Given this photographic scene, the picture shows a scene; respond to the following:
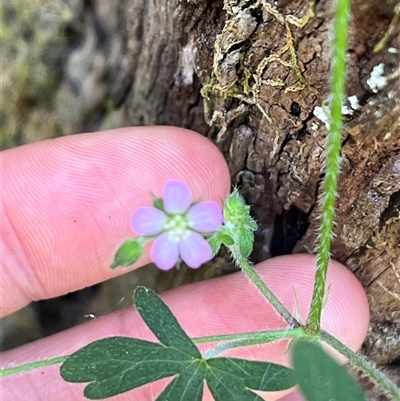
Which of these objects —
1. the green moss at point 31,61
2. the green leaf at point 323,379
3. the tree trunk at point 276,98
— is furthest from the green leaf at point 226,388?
the green moss at point 31,61

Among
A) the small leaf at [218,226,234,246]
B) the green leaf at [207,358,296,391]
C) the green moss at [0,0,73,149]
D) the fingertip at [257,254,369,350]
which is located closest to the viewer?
the green leaf at [207,358,296,391]

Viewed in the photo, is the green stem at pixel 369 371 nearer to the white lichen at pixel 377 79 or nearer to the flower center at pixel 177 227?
the flower center at pixel 177 227

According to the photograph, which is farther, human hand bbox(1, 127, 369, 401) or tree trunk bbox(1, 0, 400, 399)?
human hand bbox(1, 127, 369, 401)

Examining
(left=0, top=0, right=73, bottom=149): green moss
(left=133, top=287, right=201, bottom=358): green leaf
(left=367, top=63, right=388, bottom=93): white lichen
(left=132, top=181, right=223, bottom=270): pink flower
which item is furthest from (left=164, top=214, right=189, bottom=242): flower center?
(left=0, top=0, right=73, bottom=149): green moss

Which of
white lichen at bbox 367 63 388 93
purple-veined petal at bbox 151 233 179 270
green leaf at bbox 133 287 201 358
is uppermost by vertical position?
white lichen at bbox 367 63 388 93

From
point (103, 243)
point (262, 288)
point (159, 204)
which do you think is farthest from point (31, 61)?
point (262, 288)

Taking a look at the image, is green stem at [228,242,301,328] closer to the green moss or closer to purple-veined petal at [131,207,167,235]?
purple-veined petal at [131,207,167,235]

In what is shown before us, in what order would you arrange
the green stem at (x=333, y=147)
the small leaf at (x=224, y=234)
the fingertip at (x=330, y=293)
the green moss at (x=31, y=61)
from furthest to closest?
the green moss at (x=31, y=61) → the fingertip at (x=330, y=293) → the small leaf at (x=224, y=234) → the green stem at (x=333, y=147)

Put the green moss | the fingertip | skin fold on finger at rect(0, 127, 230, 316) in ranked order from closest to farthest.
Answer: the fingertip → skin fold on finger at rect(0, 127, 230, 316) → the green moss
